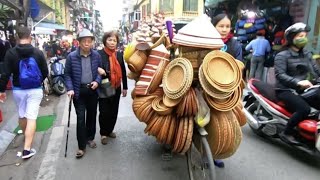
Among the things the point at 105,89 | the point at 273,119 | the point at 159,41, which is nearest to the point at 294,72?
the point at 273,119

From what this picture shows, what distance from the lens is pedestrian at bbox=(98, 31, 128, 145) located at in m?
4.62

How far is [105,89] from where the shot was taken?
4.62m

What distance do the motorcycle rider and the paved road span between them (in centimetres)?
39

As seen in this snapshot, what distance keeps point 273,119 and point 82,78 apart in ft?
9.30

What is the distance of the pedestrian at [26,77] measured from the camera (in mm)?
4266

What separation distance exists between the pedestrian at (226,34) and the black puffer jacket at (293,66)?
0.67m

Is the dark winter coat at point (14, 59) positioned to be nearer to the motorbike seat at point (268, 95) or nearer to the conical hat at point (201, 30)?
the conical hat at point (201, 30)

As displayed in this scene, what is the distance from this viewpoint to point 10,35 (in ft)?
40.6

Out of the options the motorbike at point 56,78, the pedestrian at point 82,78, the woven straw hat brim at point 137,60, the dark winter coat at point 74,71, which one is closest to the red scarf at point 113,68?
the pedestrian at point 82,78

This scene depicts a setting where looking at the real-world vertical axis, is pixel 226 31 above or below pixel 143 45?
above

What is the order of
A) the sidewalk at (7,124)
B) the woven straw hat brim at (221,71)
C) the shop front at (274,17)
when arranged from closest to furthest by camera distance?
the woven straw hat brim at (221,71) < the sidewalk at (7,124) < the shop front at (274,17)

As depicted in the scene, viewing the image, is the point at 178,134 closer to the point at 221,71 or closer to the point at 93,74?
the point at 221,71

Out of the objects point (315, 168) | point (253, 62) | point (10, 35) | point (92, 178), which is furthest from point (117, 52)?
point (10, 35)

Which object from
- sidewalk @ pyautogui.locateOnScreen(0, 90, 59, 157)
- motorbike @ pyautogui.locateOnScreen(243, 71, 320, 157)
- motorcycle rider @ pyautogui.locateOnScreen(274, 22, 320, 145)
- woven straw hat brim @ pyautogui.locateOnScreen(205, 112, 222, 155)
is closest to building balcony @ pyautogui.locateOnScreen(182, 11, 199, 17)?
sidewalk @ pyautogui.locateOnScreen(0, 90, 59, 157)
